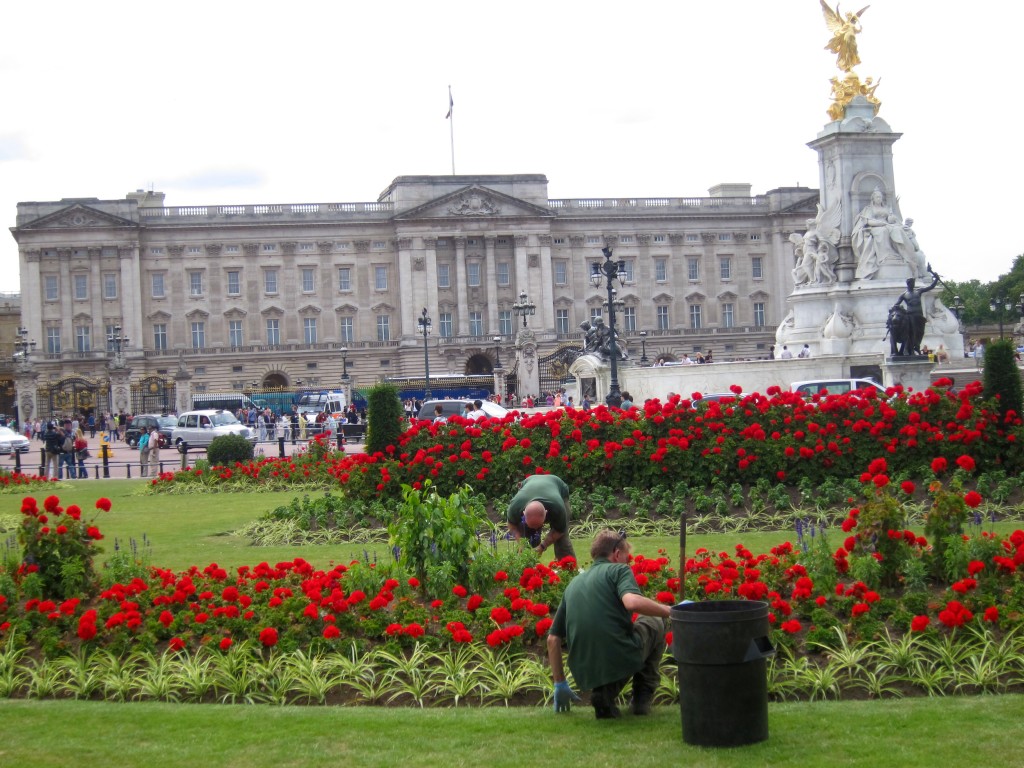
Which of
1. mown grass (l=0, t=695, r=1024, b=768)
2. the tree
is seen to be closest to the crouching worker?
mown grass (l=0, t=695, r=1024, b=768)

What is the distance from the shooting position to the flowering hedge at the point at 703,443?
53.5ft

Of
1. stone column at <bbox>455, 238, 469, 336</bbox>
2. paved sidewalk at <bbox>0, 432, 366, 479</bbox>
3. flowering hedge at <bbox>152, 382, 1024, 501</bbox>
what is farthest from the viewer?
stone column at <bbox>455, 238, 469, 336</bbox>

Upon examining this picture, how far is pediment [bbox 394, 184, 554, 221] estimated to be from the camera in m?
83.6

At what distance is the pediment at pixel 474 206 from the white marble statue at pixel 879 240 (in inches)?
1913

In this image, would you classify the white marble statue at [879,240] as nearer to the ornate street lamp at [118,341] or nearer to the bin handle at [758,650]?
the bin handle at [758,650]

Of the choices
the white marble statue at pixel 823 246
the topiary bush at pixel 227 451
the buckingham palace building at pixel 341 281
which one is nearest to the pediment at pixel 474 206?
the buckingham palace building at pixel 341 281

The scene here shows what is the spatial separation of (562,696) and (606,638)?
1.78 feet

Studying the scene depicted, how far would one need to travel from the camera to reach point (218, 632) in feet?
30.7

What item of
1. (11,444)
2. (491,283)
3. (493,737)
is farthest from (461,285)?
(493,737)

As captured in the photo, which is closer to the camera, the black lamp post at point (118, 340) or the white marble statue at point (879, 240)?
the white marble statue at point (879, 240)

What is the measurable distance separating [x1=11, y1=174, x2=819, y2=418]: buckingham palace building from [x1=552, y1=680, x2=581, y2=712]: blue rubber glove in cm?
7281

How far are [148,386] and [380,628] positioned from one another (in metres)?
70.4

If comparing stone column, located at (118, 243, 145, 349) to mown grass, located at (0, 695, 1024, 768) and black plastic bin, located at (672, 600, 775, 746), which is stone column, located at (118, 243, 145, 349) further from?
black plastic bin, located at (672, 600, 775, 746)

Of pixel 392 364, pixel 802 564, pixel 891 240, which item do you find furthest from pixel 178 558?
pixel 392 364
